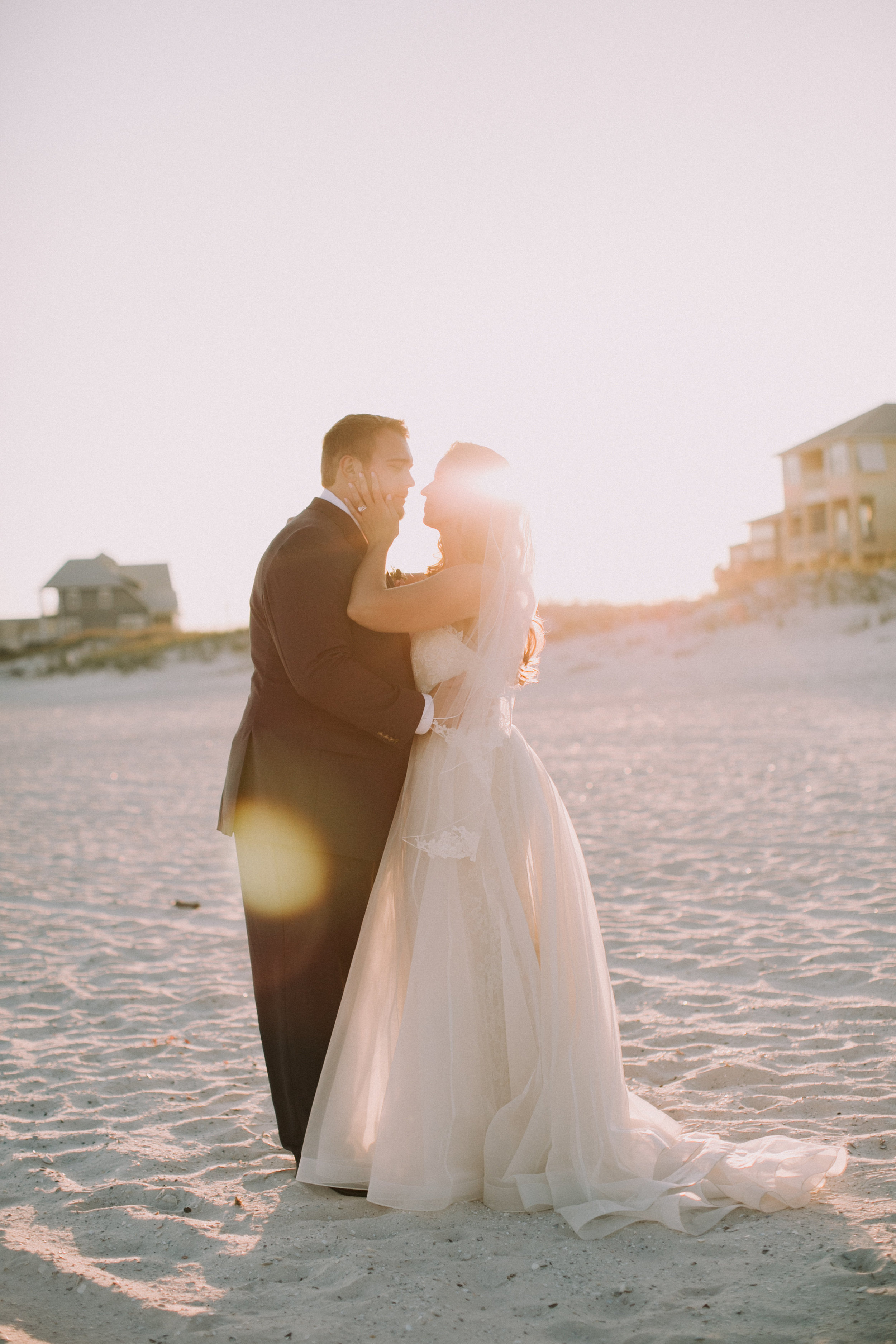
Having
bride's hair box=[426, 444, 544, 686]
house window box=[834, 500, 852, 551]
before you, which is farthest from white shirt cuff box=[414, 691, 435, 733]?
house window box=[834, 500, 852, 551]

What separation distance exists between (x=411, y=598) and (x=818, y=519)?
1546 inches

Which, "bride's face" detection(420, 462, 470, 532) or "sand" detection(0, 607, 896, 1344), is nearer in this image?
"sand" detection(0, 607, 896, 1344)

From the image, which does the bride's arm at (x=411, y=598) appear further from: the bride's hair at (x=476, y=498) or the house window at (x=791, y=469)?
the house window at (x=791, y=469)

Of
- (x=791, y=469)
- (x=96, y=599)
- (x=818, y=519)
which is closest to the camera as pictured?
(x=791, y=469)

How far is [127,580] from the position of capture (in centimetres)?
6756

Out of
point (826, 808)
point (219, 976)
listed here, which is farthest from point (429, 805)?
point (826, 808)

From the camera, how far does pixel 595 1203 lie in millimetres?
2975

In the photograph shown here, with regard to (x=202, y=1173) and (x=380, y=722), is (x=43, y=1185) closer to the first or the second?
(x=202, y=1173)

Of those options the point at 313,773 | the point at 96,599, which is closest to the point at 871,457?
the point at 313,773

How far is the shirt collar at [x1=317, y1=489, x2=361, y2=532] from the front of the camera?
11.1 ft

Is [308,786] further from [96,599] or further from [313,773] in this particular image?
[96,599]

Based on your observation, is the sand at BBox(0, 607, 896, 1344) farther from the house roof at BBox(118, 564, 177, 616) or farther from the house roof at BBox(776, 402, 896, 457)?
the house roof at BBox(118, 564, 177, 616)

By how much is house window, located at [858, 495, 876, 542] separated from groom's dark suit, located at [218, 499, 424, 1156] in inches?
1421

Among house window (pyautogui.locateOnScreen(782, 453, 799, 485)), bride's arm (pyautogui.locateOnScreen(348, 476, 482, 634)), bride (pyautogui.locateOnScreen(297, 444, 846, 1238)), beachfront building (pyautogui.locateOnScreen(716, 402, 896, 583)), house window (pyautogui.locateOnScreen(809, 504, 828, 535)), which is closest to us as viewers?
bride (pyautogui.locateOnScreen(297, 444, 846, 1238))
